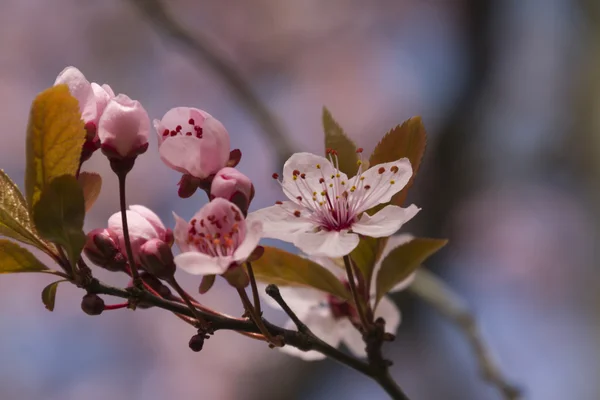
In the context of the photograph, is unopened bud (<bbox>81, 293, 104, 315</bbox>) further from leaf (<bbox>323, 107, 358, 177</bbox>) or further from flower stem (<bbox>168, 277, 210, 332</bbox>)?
leaf (<bbox>323, 107, 358, 177</bbox>)

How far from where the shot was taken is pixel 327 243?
1.53 feet

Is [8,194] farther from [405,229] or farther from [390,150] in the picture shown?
[405,229]

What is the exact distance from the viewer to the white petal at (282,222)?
463 millimetres

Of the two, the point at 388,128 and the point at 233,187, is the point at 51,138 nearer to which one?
the point at 233,187

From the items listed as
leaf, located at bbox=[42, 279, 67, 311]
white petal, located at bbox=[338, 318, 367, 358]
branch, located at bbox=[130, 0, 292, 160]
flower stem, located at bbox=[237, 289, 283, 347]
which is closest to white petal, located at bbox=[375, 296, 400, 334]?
white petal, located at bbox=[338, 318, 367, 358]

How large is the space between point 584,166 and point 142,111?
2447 millimetres

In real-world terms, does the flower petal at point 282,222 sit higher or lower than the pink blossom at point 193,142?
lower

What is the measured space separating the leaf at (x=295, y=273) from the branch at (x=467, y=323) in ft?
1.47

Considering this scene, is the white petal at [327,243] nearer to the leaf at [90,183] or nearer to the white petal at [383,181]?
the white petal at [383,181]

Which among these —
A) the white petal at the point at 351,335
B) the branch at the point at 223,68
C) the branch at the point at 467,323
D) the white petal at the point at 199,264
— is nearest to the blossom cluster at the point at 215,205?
the white petal at the point at 199,264

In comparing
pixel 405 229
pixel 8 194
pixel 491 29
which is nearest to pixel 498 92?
pixel 491 29

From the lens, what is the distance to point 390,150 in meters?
0.52

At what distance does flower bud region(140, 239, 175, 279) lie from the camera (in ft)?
1.43

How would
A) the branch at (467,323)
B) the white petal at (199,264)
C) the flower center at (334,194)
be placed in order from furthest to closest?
the branch at (467,323), the flower center at (334,194), the white petal at (199,264)
